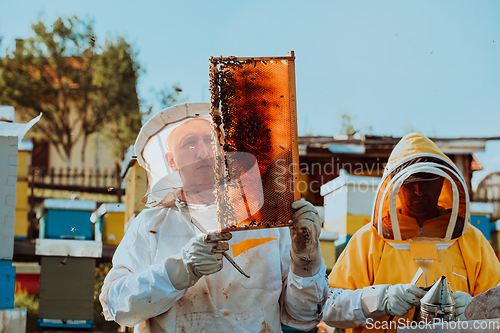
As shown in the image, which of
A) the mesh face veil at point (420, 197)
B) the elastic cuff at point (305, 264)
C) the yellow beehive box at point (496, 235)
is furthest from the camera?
the yellow beehive box at point (496, 235)

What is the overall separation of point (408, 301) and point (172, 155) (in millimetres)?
1639

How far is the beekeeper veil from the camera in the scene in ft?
8.05

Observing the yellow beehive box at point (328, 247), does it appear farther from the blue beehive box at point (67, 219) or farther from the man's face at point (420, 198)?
the blue beehive box at point (67, 219)

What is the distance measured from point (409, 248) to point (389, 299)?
0.50m

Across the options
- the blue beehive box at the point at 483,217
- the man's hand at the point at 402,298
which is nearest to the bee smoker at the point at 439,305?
the man's hand at the point at 402,298

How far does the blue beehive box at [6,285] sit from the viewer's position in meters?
3.99

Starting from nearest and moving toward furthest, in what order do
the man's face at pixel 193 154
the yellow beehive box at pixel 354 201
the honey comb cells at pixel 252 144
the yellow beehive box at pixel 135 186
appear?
the honey comb cells at pixel 252 144, the man's face at pixel 193 154, the yellow beehive box at pixel 135 186, the yellow beehive box at pixel 354 201

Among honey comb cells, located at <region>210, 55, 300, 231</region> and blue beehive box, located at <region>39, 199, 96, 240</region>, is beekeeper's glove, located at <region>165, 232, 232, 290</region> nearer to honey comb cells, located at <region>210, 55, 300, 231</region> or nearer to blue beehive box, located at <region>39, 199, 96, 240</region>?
honey comb cells, located at <region>210, 55, 300, 231</region>

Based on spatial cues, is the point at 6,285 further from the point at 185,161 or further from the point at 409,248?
the point at 409,248

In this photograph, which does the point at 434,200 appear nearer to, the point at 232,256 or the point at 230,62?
the point at 232,256

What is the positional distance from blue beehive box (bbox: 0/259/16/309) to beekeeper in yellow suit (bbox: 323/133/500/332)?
2.88 meters

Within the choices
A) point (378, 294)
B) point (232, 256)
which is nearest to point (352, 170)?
point (378, 294)

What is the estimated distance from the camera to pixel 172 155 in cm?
270

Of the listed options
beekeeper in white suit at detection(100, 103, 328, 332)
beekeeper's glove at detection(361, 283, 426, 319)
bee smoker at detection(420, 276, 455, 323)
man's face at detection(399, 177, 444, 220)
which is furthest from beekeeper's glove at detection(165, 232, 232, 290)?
man's face at detection(399, 177, 444, 220)
